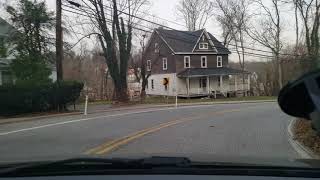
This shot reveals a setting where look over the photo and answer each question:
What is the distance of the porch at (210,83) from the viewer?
205 ft

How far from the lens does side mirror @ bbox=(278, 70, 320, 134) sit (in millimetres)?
4088

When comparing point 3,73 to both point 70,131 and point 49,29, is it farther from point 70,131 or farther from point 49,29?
point 70,131

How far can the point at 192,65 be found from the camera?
64.1 m

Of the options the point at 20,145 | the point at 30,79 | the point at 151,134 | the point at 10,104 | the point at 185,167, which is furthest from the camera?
the point at 30,79

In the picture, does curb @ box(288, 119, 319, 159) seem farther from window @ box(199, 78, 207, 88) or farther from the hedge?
window @ box(199, 78, 207, 88)

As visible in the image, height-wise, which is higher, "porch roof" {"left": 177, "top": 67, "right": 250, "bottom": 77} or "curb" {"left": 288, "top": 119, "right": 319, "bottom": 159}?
"porch roof" {"left": 177, "top": 67, "right": 250, "bottom": 77}

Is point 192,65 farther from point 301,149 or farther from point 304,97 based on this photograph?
point 304,97

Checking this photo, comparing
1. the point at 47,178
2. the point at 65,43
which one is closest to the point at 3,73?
the point at 65,43

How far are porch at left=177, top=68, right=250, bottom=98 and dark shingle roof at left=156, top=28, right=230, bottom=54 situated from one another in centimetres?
274

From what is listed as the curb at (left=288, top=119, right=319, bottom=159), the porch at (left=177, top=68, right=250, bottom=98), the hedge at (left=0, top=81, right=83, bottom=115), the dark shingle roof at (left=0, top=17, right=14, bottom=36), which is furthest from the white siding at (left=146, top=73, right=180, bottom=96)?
the curb at (left=288, top=119, right=319, bottom=159)

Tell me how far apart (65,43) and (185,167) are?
3974 cm

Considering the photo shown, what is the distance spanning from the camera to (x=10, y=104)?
30.3 m

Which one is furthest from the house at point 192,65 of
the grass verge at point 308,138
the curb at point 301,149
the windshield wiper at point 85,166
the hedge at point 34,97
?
the windshield wiper at point 85,166

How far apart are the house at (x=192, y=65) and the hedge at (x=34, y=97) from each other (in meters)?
28.5
